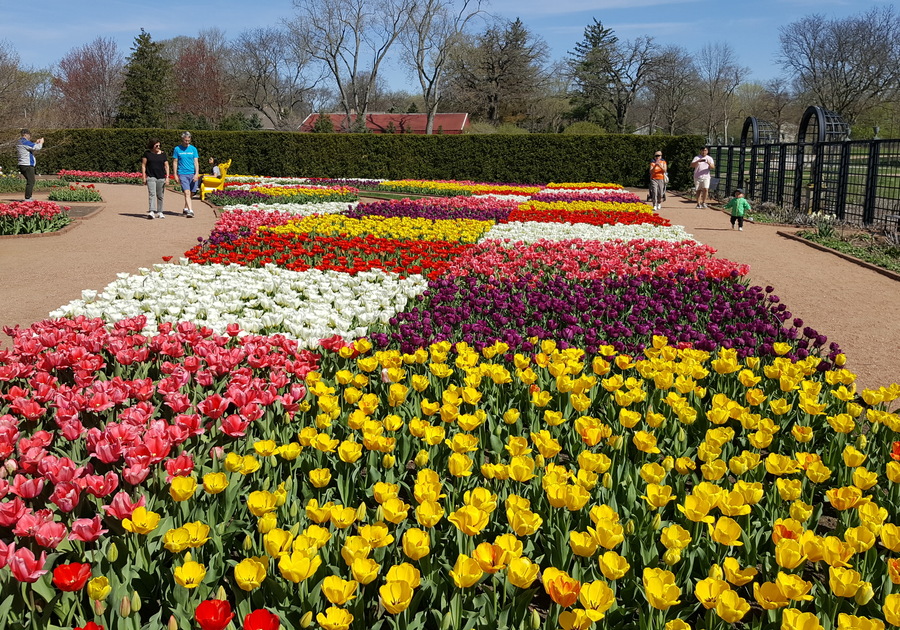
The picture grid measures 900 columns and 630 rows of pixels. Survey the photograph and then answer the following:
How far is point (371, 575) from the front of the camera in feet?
5.77

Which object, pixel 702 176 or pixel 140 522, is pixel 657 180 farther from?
pixel 140 522

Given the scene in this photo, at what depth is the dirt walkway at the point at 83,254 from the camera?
710cm

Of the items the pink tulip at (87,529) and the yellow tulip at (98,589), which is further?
the pink tulip at (87,529)

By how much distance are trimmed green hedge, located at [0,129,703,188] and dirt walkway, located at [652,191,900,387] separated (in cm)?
1334

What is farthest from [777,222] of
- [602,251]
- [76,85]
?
[76,85]

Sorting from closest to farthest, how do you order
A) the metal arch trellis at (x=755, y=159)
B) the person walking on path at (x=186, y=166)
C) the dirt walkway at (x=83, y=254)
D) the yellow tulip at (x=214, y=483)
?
the yellow tulip at (x=214, y=483) < the dirt walkway at (x=83, y=254) < the person walking on path at (x=186, y=166) < the metal arch trellis at (x=755, y=159)

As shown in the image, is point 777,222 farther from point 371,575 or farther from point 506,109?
point 506,109

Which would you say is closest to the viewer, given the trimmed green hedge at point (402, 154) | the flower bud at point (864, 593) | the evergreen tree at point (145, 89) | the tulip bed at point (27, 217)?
the flower bud at point (864, 593)

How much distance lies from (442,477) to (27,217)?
11.6 meters

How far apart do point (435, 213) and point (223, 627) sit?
489 inches

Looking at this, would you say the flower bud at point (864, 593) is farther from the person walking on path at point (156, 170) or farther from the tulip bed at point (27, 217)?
the person walking on path at point (156, 170)

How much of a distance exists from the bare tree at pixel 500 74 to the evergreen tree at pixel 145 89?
21284 mm

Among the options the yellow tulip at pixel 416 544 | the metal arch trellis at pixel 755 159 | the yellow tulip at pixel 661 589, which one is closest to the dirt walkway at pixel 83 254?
the yellow tulip at pixel 416 544

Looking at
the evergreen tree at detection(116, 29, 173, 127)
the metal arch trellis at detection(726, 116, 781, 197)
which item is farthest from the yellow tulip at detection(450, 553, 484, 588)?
the evergreen tree at detection(116, 29, 173, 127)
